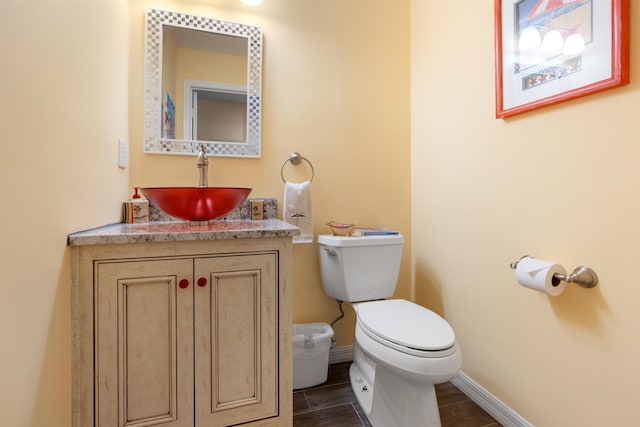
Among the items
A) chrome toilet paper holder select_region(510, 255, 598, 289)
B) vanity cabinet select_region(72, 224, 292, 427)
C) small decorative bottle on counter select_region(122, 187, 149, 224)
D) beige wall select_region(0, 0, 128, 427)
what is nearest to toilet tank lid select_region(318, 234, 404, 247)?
vanity cabinet select_region(72, 224, 292, 427)

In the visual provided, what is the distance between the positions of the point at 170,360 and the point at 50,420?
0.30 metres

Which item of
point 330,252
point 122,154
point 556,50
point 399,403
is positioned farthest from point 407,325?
point 122,154

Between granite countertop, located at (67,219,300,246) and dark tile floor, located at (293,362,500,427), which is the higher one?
granite countertop, located at (67,219,300,246)

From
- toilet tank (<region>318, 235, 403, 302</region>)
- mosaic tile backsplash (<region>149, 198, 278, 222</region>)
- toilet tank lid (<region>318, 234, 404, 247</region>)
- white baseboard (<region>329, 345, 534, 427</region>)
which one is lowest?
white baseboard (<region>329, 345, 534, 427</region>)

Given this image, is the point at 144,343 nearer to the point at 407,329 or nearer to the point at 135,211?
the point at 135,211

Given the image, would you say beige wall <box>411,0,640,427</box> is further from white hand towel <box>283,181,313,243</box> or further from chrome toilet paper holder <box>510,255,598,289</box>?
white hand towel <box>283,181,313,243</box>

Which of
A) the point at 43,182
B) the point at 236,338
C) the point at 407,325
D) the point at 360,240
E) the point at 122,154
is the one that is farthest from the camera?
the point at 360,240

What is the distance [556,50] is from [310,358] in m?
1.65

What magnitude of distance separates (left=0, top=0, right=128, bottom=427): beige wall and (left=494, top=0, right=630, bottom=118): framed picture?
5.04ft

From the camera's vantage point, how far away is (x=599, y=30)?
0.95 m

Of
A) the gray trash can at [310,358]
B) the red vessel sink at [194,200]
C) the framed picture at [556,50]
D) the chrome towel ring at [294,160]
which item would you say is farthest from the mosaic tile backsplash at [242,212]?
the framed picture at [556,50]

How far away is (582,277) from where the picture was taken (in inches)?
39.6

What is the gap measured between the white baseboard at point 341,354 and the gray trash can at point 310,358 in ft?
0.60

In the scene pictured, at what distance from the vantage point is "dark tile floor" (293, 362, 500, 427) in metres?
1.33
